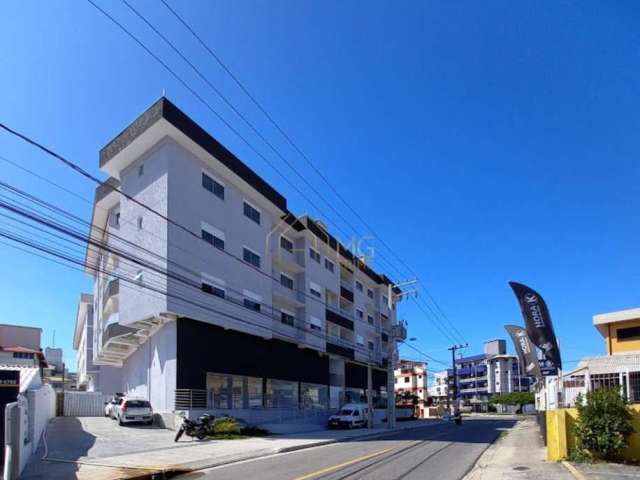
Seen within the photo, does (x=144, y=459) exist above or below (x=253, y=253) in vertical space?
below

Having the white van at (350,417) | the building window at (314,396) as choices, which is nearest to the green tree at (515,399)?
the building window at (314,396)

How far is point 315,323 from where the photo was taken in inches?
2000

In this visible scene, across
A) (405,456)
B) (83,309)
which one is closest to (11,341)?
(83,309)

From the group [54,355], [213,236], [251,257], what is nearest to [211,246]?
[213,236]

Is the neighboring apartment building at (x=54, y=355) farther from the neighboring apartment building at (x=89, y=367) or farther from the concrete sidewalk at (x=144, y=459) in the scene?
the concrete sidewalk at (x=144, y=459)

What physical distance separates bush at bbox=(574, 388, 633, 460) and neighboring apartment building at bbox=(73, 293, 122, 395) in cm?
4144

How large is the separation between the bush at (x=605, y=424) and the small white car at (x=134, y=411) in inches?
891

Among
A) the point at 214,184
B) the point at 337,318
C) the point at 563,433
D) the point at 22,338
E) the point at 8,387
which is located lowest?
the point at 563,433

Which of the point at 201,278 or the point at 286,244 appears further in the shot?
the point at 286,244

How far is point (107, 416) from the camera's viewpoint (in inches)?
1423

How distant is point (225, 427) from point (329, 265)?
96.2 ft

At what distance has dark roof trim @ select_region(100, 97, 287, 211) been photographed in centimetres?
3344

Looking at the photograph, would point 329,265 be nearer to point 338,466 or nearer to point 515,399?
point 338,466

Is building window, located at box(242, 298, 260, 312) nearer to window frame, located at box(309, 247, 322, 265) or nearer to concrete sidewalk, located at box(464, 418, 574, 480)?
window frame, located at box(309, 247, 322, 265)
